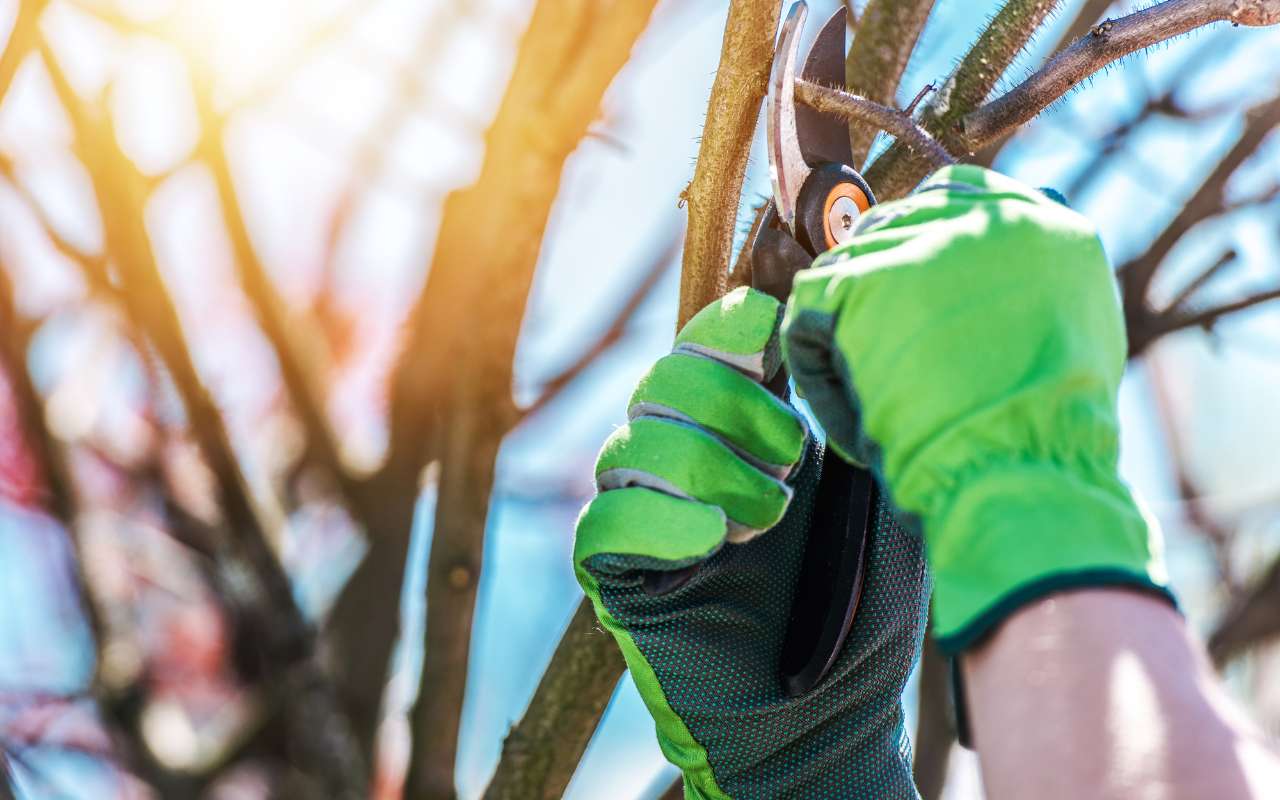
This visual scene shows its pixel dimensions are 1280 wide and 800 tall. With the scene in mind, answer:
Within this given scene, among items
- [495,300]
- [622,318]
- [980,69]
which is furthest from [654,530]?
[622,318]

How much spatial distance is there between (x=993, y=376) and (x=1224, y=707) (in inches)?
8.1

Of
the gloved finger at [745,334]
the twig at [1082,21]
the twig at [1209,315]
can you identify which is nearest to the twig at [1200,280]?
the twig at [1209,315]

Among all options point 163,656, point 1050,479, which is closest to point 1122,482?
point 1050,479

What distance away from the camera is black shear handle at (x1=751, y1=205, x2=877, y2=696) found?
35.3 inches

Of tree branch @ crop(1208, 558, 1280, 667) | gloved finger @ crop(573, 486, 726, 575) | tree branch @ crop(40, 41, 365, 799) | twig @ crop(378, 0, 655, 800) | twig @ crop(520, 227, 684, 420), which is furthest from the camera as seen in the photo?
twig @ crop(520, 227, 684, 420)

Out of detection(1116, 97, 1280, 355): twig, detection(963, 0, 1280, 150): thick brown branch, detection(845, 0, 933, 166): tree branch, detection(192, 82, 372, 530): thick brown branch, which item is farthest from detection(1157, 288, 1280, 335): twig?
detection(192, 82, 372, 530): thick brown branch

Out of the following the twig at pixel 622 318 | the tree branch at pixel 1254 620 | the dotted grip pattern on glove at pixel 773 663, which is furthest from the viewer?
the twig at pixel 622 318

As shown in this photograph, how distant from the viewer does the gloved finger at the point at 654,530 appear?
31.6 inches

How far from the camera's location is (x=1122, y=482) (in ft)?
1.96

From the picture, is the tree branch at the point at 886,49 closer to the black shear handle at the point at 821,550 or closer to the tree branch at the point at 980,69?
the tree branch at the point at 980,69

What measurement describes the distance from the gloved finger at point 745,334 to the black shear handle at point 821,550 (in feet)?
0.17

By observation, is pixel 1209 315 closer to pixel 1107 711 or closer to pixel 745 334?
pixel 745 334

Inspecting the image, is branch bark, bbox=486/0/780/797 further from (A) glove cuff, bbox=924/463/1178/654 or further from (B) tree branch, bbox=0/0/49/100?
(B) tree branch, bbox=0/0/49/100

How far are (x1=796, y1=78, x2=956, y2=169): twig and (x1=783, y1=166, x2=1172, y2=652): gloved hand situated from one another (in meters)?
0.14
